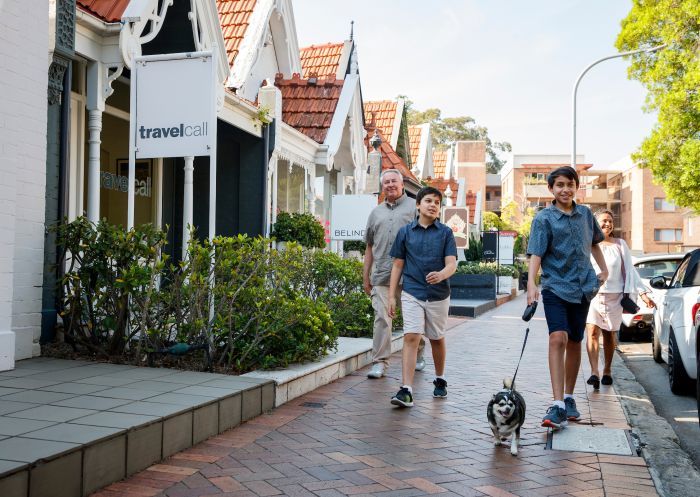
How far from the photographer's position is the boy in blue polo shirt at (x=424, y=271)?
6.18 meters

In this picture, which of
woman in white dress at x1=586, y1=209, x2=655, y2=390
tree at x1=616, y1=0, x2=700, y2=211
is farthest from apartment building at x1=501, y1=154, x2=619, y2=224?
woman in white dress at x1=586, y1=209, x2=655, y2=390

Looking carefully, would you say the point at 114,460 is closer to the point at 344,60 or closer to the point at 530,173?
the point at 344,60

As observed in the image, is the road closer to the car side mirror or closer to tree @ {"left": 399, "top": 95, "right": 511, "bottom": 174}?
the car side mirror

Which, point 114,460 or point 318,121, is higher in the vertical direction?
point 318,121

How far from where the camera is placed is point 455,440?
5098mm

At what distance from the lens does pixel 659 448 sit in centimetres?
515

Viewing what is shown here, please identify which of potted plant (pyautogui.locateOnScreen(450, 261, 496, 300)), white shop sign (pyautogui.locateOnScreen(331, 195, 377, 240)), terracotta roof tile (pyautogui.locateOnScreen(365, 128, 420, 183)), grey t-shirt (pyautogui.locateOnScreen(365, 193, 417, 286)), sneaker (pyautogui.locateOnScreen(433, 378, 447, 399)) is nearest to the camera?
sneaker (pyautogui.locateOnScreen(433, 378, 447, 399))

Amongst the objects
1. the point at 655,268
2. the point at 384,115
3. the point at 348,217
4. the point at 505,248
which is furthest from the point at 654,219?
the point at 348,217

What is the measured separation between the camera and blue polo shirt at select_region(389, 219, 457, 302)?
20.5 feet

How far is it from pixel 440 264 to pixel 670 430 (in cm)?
220

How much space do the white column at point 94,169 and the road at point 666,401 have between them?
18.9ft

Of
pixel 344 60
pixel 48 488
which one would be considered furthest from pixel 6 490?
pixel 344 60

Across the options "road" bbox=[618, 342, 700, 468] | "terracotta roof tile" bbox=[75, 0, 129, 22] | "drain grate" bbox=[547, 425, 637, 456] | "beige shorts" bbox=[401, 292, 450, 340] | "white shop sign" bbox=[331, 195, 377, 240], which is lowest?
"road" bbox=[618, 342, 700, 468]

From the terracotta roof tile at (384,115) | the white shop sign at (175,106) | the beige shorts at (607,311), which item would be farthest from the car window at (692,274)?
the terracotta roof tile at (384,115)
